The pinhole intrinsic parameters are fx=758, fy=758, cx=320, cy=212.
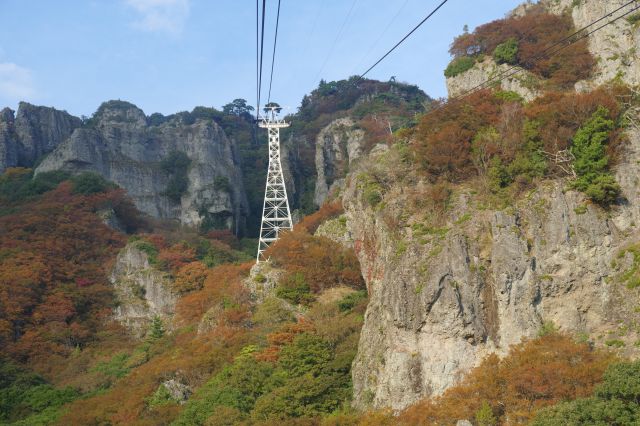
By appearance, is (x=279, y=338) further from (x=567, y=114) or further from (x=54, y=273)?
(x=54, y=273)

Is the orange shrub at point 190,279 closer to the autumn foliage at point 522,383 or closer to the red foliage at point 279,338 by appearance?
the red foliage at point 279,338

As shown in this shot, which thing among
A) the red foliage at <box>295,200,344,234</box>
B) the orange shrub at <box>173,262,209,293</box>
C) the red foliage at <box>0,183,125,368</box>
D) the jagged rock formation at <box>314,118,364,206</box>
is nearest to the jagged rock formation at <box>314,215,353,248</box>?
the red foliage at <box>295,200,344,234</box>

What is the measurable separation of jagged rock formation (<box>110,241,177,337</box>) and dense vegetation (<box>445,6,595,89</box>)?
845 inches

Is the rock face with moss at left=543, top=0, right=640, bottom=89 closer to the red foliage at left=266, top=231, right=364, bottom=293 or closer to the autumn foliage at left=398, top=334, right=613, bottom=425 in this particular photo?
the red foliage at left=266, top=231, right=364, bottom=293

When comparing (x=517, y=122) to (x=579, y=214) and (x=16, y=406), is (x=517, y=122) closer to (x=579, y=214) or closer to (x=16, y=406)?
(x=579, y=214)

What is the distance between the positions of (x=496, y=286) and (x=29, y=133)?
2213 inches

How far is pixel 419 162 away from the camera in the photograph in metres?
30.0

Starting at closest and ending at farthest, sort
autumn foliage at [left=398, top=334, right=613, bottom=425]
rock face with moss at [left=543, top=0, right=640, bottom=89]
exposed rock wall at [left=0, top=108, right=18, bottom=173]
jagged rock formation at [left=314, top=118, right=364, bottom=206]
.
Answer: autumn foliage at [left=398, top=334, right=613, bottom=425], rock face with moss at [left=543, top=0, right=640, bottom=89], jagged rock formation at [left=314, top=118, right=364, bottom=206], exposed rock wall at [left=0, top=108, right=18, bottom=173]

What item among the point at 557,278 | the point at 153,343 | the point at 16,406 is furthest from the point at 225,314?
the point at 557,278

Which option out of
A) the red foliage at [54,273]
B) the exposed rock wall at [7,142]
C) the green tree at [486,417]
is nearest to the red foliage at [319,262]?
the red foliage at [54,273]

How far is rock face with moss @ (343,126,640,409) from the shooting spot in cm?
2375

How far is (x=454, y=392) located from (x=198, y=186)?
147 feet

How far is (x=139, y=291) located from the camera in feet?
157

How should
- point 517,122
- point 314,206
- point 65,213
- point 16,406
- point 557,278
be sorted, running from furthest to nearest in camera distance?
point 314,206, point 65,213, point 16,406, point 517,122, point 557,278
